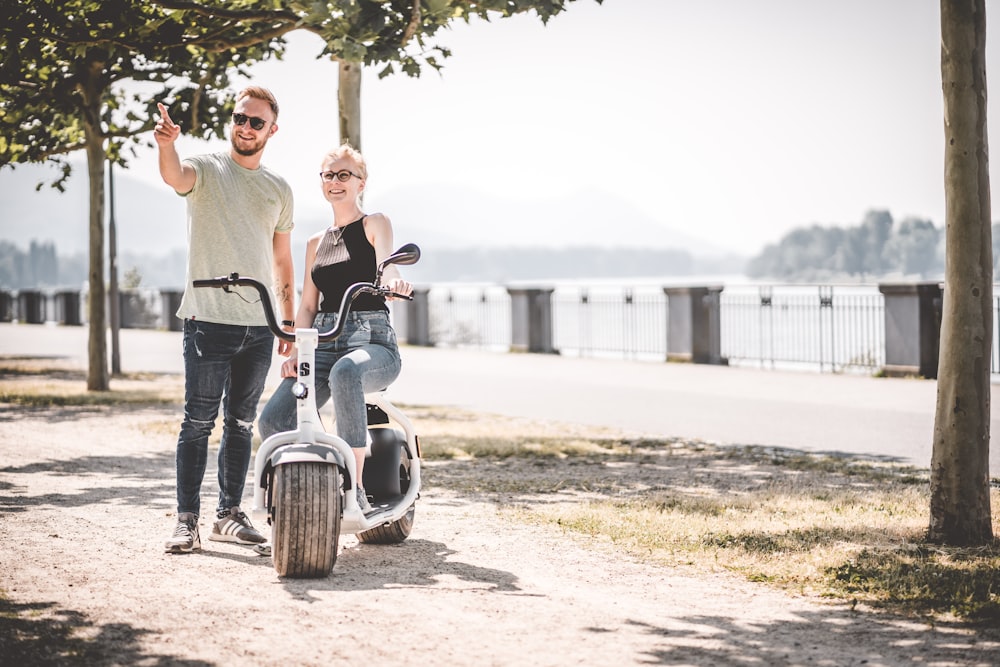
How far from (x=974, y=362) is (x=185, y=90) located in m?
11.0

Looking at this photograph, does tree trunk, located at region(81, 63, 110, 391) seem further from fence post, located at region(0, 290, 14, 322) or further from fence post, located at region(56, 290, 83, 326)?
fence post, located at region(0, 290, 14, 322)

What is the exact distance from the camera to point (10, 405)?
1490cm

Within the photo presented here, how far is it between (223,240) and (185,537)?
4.80 feet

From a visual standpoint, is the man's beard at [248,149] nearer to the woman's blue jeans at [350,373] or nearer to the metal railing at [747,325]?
the woman's blue jeans at [350,373]

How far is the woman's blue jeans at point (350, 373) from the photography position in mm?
5602

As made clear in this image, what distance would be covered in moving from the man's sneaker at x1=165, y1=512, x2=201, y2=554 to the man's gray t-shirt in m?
1.02

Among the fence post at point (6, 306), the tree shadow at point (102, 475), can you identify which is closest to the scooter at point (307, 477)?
the tree shadow at point (102, 475)

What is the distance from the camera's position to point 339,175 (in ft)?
19.7

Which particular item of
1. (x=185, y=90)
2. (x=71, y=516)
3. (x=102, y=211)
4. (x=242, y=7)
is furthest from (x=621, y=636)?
(x=102, y=211)

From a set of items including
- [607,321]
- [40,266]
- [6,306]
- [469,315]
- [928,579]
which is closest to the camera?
[928,579]

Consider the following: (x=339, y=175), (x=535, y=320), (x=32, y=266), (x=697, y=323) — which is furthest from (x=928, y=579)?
(x=32, y=266)

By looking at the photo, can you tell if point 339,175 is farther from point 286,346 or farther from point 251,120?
point 286,346

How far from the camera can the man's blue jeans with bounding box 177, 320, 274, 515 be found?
239 inches

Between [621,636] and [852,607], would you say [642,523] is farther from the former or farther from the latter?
[621,636]
